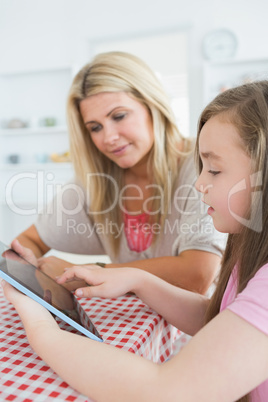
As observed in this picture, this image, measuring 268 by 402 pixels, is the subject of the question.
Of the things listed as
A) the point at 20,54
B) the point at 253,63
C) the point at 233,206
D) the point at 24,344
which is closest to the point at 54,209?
the point at 24,344

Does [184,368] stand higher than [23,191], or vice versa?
[184,368]

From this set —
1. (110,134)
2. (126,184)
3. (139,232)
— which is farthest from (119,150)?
(139,232)

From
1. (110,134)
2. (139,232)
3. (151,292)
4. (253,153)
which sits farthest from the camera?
(139,232)

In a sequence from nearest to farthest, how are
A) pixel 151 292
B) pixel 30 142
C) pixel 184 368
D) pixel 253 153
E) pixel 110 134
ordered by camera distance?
pixel 184 368 < pixel 253 153 < pixel 151 292 < pixel 110 134 < pixel 30 142

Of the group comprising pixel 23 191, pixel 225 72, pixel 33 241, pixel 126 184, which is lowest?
pixel 23 191

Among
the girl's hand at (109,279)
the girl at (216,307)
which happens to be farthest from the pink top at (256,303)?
the girl's hand at (109,279)

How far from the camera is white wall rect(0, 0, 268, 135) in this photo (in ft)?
12.3

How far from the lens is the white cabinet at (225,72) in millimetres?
3699

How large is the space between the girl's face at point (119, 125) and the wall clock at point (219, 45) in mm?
2635

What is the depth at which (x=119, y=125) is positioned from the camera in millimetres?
1446

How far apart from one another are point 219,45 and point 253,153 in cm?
347

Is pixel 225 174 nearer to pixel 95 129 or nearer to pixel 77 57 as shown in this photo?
pixel 95 129

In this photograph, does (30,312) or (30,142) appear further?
(30,142)

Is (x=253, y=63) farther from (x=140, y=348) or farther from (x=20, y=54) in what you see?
(x=140, y=348)
